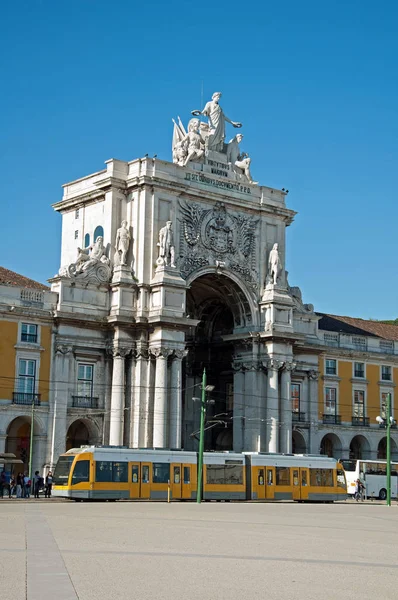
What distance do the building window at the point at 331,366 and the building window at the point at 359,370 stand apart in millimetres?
2278

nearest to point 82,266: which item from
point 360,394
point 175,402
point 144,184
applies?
point 144,184

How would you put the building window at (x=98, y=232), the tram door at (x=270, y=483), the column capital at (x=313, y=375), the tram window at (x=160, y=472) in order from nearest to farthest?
1. the tram window at (x=160, y=472)
2. the tram door at (x=270, y=483)
3. the building window at (x=98, y=232)
4. the column capital at (x=313, y=375)

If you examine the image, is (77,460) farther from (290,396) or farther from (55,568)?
(55,568)

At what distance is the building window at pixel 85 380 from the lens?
59.7m

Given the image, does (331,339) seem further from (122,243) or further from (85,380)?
(85,380)

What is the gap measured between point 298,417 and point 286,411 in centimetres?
503

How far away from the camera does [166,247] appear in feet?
201

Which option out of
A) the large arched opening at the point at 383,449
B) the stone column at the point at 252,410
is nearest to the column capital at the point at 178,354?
the stone column at the point at 252,410

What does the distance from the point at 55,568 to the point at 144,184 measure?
1823 inches

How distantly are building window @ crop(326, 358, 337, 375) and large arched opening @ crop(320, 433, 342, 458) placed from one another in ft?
15.6

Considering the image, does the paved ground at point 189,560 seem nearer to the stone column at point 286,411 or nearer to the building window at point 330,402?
the stone column at point 286,411

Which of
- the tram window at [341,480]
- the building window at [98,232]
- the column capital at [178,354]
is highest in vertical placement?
the building window at [98,232]

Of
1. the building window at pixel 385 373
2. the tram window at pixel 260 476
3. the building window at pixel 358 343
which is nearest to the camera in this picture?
the tram window at pixel 260 476

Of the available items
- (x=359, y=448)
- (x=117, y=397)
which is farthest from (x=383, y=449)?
(x=117, y=397)
